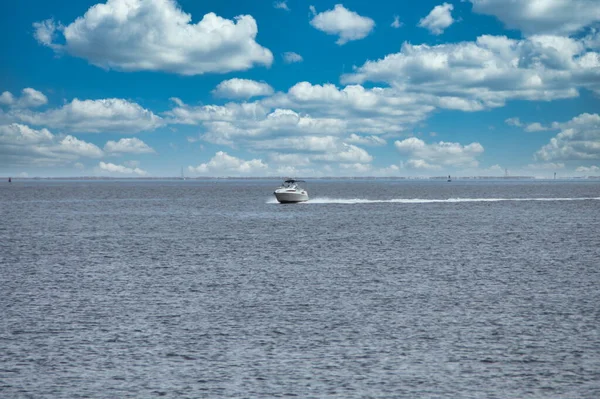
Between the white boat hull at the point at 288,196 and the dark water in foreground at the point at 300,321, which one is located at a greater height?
the white boat hull at the point at 288,196

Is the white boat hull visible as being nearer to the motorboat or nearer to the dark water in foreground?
the motorboat

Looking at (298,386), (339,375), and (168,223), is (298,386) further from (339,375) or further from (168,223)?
(168,223)

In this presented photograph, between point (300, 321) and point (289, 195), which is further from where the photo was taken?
point (289, 195)

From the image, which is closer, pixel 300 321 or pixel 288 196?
pixel 300 321

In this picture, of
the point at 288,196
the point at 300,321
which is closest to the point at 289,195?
the point at 288,196

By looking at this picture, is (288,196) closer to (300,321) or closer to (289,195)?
(289,195)

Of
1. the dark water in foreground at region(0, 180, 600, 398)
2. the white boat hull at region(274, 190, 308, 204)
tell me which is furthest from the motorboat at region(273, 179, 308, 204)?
the dark water in foreground at region(0, 180, 600, 398)

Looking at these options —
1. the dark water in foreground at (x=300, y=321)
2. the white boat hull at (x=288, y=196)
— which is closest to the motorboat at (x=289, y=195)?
the white boat hull at (x=288, y=196)

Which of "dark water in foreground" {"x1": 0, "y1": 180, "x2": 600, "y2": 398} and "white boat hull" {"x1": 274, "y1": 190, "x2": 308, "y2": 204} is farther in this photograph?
"white boat hull" {"x1": 274, "y1": 190, "x2": 308, "y2": 204}

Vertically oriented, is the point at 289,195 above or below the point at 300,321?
above

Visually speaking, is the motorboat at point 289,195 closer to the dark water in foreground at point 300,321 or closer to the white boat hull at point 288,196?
the white boat hull at point 288,196

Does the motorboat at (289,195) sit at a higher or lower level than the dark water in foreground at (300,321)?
higher

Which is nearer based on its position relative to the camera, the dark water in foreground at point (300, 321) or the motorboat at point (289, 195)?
the dark water in foreground at point (300, 321)

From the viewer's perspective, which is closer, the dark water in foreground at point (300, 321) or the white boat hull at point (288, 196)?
the dark water in foreground at point (300, 321)
